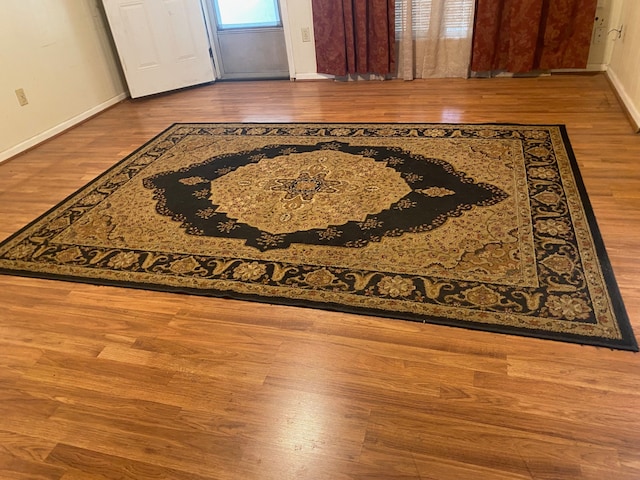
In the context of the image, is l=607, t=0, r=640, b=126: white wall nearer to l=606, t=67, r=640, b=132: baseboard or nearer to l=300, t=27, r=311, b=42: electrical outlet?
l=606, t=67, r=640, b=132: baseboard

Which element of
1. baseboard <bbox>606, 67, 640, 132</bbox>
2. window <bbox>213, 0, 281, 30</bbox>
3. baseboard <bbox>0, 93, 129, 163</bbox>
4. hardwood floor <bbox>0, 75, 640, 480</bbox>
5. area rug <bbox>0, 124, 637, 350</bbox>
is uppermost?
window <bbox>213, 0, 281, 30</bbox>

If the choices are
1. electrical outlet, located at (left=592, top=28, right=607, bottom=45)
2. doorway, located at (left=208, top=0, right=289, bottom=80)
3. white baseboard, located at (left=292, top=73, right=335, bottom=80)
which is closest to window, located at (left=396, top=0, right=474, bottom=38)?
white baseboard, located at (left=292, top=73, right=335, bottom=80)

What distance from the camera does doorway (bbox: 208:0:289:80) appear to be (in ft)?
16.0

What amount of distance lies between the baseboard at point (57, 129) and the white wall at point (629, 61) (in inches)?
169

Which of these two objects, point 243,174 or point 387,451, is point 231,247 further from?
point 387,451

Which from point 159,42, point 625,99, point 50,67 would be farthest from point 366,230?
point 159,42

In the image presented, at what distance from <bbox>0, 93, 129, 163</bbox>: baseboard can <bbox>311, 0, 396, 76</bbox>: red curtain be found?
2.01 m

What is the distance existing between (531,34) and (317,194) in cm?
248

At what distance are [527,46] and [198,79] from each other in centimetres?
304

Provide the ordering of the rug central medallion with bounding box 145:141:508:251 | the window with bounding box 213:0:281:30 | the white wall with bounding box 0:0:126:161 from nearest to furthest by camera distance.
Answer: the rug central medallion with bounding box 145:141:508:251 < the white wall with bounding box 0:0:126:161 < the window with bounding box 213:0:281:30

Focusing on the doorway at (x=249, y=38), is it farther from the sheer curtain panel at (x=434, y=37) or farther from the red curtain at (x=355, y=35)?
the sheer curtain panel at (x=434, y=37)

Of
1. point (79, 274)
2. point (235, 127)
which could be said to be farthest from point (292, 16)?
point (79, 274)

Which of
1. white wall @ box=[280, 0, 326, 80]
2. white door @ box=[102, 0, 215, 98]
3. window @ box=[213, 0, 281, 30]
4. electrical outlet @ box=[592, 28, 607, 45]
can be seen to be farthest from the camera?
window @ box=[213, 0, 281, 30]

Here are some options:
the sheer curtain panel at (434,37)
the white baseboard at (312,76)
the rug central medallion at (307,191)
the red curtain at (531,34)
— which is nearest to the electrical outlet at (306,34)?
the white baseboard at (312,76)
